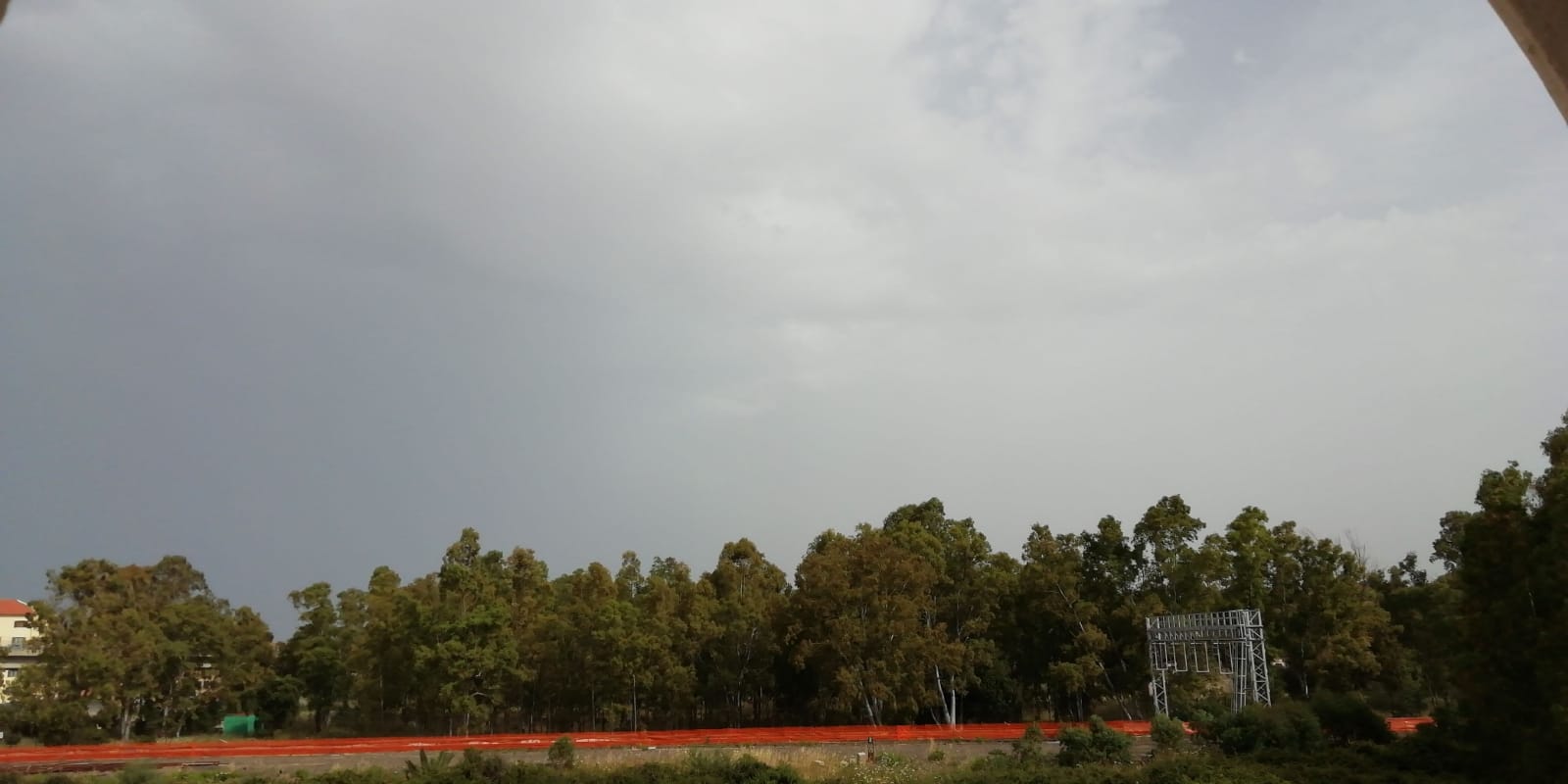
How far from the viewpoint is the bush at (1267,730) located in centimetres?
1855

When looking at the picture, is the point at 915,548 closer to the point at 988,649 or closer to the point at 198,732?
the point at 988,649

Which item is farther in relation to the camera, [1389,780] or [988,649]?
[988,649]

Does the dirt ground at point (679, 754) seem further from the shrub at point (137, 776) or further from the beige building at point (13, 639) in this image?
the beige building at point (13, 639)

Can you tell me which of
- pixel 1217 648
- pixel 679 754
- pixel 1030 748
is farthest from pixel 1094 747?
pixel 1217 648

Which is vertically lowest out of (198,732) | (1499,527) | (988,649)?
(198,732)

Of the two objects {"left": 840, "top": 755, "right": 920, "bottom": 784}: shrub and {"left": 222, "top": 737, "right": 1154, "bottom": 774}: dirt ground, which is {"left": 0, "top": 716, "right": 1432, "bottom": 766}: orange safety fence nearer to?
{"left": 222, "top": 737, "right": 1154, "bottom": 774}: dirt ground

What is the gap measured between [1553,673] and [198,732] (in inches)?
1727

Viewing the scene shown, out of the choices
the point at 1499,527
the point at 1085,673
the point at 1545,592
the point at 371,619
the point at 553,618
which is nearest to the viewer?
the point at 1545,592

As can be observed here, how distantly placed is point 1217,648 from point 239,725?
3903 cm

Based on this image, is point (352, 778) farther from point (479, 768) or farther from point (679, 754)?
point (679, 754)

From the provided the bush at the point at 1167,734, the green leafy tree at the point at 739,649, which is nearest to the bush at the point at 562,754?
the bush at the point at 1167,734

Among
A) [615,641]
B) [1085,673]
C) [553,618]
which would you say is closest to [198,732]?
[553,618]

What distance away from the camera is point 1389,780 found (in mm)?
14891

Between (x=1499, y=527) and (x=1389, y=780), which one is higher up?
(x=1499, y=527)
